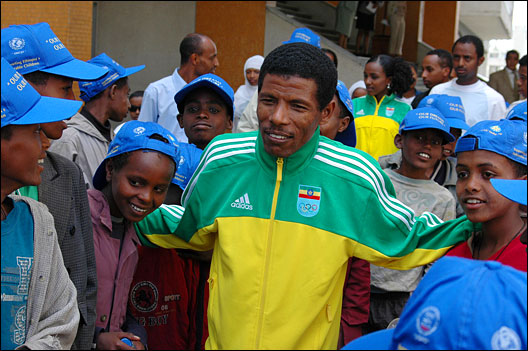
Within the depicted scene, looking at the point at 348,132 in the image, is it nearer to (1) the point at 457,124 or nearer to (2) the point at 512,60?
(1) the point at 457,124

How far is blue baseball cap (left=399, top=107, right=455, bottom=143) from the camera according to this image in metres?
4.32

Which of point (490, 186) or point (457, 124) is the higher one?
point (457, 124)

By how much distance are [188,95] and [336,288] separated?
2.17 meters

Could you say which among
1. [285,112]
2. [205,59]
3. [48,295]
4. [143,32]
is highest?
[143,32]

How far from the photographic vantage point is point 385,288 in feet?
13.2

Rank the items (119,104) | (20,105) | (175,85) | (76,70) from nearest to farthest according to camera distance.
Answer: (20,105), (76,70), (119,104), (175,85)

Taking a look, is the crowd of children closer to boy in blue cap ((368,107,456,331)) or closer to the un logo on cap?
the un logo on cap

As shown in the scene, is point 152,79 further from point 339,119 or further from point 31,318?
point 31,318

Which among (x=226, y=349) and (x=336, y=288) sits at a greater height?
(x=336, y=288)

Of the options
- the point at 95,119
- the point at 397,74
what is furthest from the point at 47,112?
the point at 397,74

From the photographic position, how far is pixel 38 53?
326 cm

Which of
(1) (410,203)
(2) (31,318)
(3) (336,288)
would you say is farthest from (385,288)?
(2) (31,318)

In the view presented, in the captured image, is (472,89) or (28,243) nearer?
(28,243)

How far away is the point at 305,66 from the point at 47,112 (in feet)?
3.25
